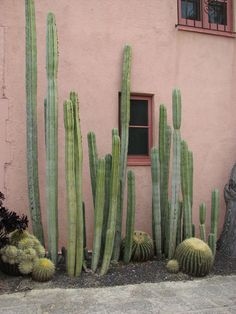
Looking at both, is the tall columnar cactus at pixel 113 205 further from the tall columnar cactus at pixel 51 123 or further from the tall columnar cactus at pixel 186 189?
the tall columnar cactus at pixel 186 189

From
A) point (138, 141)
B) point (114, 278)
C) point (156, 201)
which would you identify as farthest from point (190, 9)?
point (114, 278)

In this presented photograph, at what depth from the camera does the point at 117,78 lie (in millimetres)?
6117

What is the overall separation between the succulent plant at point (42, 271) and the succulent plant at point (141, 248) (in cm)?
122

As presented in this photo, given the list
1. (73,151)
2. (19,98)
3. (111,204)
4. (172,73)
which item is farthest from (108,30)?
(111,204)

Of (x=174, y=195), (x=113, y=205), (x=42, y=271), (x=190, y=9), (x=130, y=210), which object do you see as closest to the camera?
(x=42, y=271)

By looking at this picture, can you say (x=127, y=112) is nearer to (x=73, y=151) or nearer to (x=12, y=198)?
(x=73, y=151)

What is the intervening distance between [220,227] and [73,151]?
3130 mm

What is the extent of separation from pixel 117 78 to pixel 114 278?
2.90 m

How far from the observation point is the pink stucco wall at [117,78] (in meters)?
5.59

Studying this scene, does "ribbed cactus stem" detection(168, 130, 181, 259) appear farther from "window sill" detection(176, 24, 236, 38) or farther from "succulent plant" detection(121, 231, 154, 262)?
"window sill" detection(176, 24, 236, 38)

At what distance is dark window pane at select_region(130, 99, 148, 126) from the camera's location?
6340 millimetres

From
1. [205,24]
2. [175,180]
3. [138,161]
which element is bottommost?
[175,180]

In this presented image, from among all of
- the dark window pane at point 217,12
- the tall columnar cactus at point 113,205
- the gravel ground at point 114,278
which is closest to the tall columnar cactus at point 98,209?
the tall columnar cactus at point 113,205

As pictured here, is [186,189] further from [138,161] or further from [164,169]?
[138,161]
